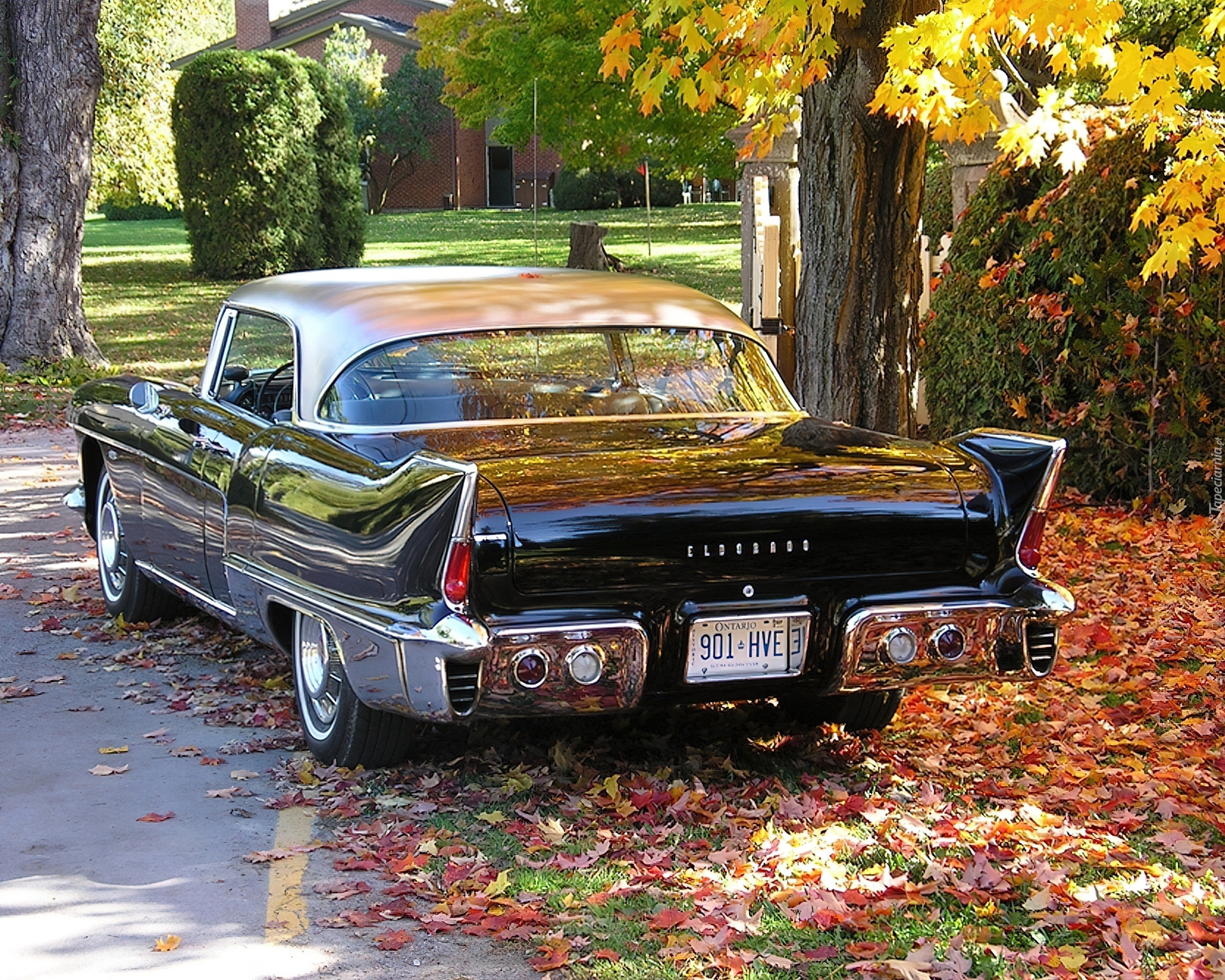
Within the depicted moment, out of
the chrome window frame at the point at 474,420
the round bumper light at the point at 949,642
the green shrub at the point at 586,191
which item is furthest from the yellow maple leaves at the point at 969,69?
the green shrub at the point at 586,191

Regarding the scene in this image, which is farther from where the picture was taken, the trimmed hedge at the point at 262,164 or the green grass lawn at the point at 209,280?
the trimmed hedge at the point at 262,164

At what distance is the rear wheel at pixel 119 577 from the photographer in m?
7.61

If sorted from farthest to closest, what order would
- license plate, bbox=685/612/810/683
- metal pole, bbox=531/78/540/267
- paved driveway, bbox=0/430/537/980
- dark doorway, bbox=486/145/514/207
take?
dark doorway, bbox=486/145/514/207 → metal pole, bbox=531/78/540/267 → license plate, bbox=685/612/810/683 → paved driveway, bbox=0/430/537/980

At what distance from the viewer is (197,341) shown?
22062 millimetres

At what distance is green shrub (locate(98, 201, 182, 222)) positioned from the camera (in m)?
53.4

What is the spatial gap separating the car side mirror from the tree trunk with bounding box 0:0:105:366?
38.8 feet

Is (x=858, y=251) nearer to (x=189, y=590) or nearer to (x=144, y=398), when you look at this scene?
(x=144, y=398)

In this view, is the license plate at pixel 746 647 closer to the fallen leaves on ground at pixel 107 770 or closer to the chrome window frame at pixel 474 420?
the chrome window frame at pixel 474 420

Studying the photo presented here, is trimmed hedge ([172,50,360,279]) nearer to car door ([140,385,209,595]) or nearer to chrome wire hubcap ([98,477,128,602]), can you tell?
chrome wire hubcap ([98,477,128,602])

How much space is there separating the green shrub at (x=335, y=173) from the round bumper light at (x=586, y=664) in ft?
77.1

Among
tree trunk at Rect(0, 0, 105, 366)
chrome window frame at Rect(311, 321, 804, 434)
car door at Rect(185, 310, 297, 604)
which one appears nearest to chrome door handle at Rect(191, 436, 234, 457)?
car door at Rect(185, 310, 297, 604)

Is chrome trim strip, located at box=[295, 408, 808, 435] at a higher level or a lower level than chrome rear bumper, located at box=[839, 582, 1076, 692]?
higher

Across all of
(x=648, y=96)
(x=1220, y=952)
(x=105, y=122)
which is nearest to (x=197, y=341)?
(x=105, y=122)

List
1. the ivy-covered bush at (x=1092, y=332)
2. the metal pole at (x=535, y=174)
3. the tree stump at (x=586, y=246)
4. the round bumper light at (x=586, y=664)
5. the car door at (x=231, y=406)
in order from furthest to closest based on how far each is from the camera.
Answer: the tree stump at (x=586, y=246) → the metal pole at (x=535, y=174) → the ivy-covered bush at (x=1092, y=332) → the car door at (x=231, y=406) → the round bumper light at (x=586, y=664)
